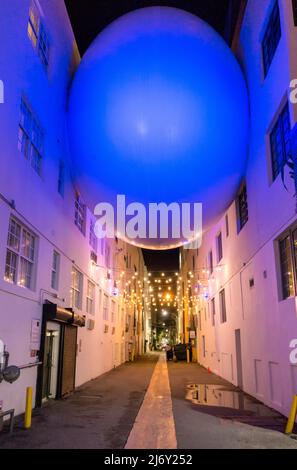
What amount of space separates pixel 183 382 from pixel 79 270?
6858 millimetres

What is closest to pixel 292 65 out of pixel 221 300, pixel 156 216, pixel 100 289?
pixel 156 216

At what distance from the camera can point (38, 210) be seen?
34.4ft

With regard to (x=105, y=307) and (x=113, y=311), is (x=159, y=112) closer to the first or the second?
(x=105, y=307)

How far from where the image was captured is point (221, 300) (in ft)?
65.4

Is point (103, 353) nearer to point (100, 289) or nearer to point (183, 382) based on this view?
point (100, 289)

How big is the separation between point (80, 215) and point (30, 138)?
5.85 meters

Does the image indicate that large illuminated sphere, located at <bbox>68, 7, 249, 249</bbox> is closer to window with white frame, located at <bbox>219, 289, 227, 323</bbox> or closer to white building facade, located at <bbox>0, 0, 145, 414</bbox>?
white building facade, located at <bbox>0, 0, 145, 414</bbox>

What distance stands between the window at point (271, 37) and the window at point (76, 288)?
954 cm

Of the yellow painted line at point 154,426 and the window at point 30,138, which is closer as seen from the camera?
the yellow painted line at point 154,426

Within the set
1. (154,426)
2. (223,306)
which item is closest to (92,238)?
(223,306)

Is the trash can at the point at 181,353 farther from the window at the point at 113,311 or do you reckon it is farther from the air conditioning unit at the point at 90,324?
the air conditioning unit at the point at 90,324

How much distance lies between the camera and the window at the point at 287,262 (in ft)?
30.1

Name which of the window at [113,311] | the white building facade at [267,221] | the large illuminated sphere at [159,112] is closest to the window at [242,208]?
the white building facade at [267,221]
